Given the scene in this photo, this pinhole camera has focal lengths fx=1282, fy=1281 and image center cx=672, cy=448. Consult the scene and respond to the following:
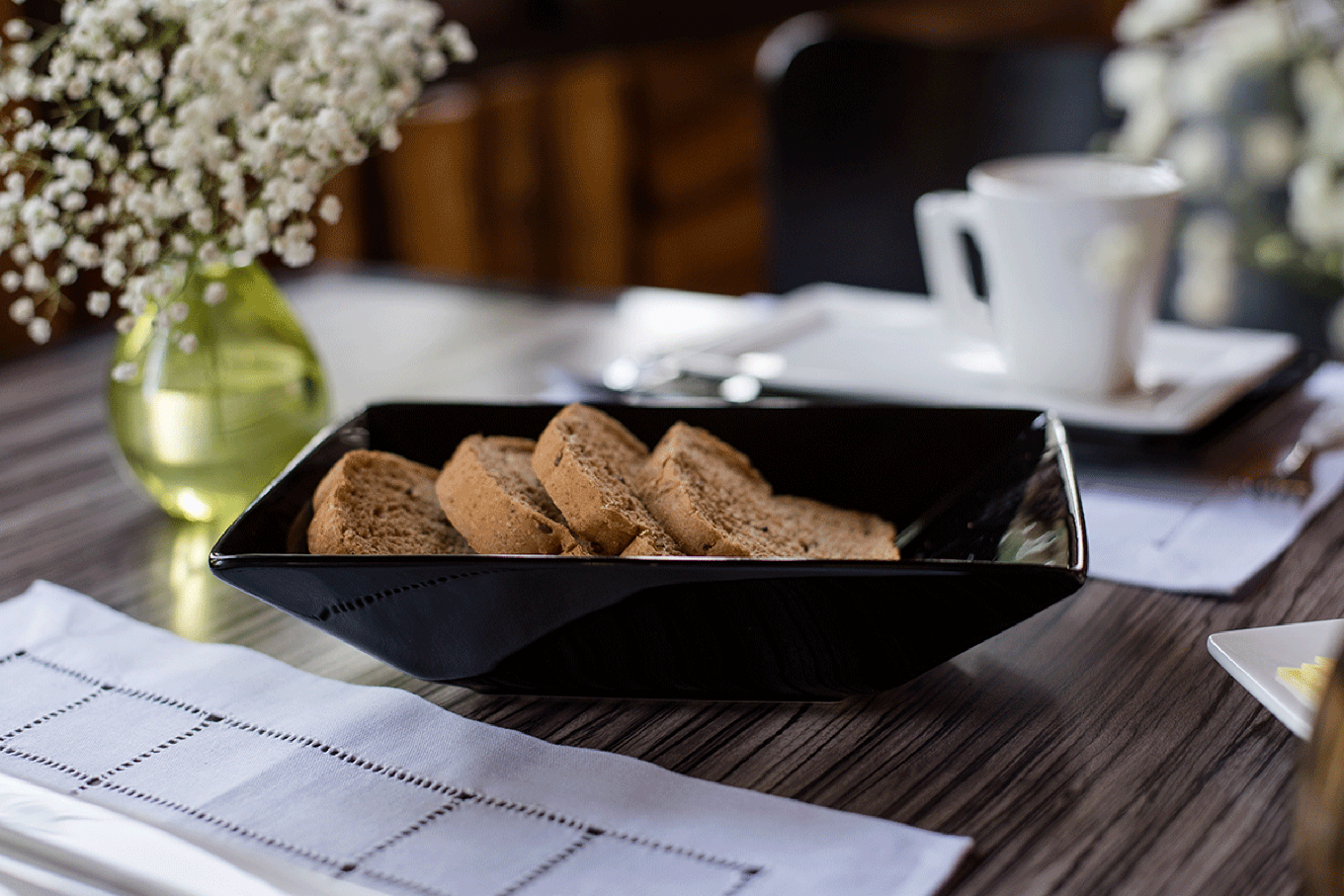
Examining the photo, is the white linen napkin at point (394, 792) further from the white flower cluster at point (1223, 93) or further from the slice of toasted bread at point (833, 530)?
the white flower cluster at point (1223, 93)

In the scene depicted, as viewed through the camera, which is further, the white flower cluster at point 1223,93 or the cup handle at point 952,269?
the cup handle at point 952,269

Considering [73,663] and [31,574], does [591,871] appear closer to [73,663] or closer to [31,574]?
[73,663]

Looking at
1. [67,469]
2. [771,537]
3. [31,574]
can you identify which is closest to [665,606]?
[771,537]

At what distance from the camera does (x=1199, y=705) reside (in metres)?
0.66

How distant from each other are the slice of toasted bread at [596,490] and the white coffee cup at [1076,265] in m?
0.44

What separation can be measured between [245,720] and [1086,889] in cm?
42

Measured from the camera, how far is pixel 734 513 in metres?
0.78

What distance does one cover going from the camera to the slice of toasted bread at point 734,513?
711 mm

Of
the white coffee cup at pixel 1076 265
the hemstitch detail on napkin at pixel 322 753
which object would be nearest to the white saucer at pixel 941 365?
the white coffee cup at pixel 1076 265

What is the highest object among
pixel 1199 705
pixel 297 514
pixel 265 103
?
pixel 265 103

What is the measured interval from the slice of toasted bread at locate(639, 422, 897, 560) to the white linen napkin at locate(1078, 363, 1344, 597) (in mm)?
150

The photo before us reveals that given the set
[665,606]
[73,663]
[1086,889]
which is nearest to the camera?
[1086,889]

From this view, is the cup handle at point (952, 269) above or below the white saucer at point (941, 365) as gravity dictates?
above

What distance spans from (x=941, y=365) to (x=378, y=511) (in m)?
0.63
